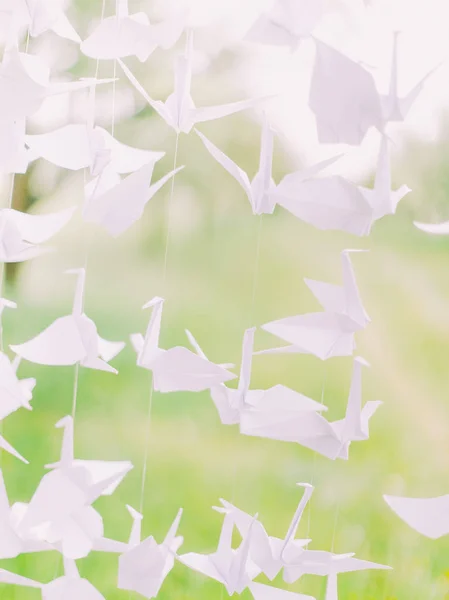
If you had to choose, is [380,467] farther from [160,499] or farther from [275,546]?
[275,546]

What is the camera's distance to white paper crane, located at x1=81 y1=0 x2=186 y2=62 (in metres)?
0.55

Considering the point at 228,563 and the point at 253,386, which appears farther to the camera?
the point at 253,386

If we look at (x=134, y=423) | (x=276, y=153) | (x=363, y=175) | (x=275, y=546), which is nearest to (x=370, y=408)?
(x=275, y=546)

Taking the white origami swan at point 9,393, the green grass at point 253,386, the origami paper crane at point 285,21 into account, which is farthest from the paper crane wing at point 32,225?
the green grass at point 253,386

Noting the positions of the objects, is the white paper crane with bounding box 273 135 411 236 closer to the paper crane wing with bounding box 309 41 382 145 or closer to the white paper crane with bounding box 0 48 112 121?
the paper crane wing with bounding box 309 41 382 145

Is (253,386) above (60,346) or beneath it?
beneath

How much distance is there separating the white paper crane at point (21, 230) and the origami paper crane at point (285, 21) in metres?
0.21

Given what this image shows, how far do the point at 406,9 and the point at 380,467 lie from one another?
0.56m

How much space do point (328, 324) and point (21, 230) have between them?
0.85 feet

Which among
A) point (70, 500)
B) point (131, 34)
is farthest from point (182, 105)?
point (70, 500)

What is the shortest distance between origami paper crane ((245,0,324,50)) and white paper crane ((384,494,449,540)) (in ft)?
1.07

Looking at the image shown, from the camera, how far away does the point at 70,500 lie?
59 centimetres

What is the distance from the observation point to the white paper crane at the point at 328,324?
52cm

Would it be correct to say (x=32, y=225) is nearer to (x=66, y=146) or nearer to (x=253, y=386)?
→ (x=66, y=146)
